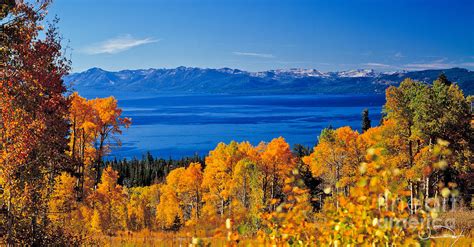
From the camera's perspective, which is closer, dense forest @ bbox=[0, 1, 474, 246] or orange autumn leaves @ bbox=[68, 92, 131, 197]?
dense forest @ bbox=[0, 1, 474, 246]

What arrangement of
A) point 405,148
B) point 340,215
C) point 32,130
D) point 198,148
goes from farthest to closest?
point 198,148 < point 405,148 < point 32,130 < point 340,215

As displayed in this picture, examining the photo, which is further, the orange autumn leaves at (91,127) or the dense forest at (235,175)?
the orange autumn leaves at (91,127)

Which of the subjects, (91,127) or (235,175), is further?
(235,175)

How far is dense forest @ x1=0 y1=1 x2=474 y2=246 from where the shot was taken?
4.12 m

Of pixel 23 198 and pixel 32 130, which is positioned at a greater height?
pixel 32 130

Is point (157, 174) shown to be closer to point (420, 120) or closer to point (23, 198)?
point (420, 120)

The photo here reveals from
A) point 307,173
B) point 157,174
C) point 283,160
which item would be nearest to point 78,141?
point 283,160

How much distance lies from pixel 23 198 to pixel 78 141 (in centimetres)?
2001

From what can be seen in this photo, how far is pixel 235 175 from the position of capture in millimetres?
39531

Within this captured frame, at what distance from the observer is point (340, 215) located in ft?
14.2

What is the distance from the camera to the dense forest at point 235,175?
4.12 m

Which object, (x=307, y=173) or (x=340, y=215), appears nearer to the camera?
(x=340, y=215)

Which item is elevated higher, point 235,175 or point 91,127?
point 91,127

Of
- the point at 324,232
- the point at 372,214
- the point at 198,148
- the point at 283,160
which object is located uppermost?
the point at 372,214
